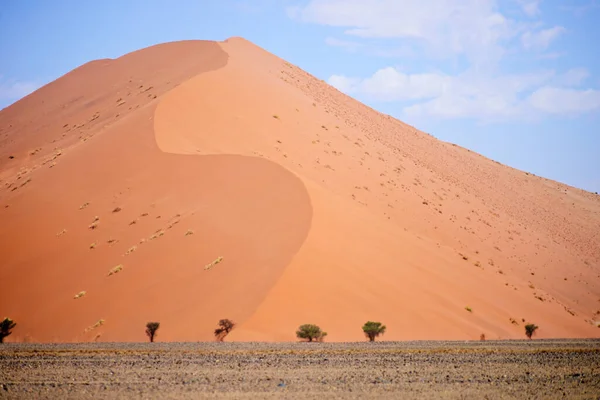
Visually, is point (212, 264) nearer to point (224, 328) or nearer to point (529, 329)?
point (224, 328)

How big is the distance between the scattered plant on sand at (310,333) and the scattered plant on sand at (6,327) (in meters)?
10.6

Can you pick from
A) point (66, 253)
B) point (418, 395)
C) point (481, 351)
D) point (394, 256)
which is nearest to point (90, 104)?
point (66, 253)

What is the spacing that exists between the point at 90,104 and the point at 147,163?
20.9 m

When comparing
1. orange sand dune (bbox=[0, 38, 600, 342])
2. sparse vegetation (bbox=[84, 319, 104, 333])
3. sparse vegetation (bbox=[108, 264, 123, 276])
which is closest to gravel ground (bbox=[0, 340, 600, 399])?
sparse vegetation (bbox=[84, 319, 104, 333])

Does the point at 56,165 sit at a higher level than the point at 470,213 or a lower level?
lower

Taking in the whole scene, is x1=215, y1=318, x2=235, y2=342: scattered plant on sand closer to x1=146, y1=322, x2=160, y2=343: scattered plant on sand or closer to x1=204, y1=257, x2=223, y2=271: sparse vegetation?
x1=146, y1=322, x2=160, y2=343: scattered plant on sand

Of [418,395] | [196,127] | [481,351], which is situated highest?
[196,127]

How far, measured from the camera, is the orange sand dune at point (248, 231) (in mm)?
22938

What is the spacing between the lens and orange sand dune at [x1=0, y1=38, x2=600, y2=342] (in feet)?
75.3

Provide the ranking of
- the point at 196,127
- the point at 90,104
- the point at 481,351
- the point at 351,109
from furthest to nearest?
the point at 351,109, the point at 90,104, the point at 196,127, the point at 481,351

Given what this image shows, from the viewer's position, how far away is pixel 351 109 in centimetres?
5809

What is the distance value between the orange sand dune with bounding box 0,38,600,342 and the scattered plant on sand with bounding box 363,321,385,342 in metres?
0.46

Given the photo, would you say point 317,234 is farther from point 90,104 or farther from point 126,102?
point 90,104

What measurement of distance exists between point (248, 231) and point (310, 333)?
20.8 feet
